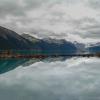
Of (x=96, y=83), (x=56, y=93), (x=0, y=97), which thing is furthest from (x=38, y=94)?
(x=96, y=83)

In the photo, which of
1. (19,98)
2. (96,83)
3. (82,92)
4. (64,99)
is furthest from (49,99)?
(96,83)

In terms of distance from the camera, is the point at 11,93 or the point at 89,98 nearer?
the point at 89,98

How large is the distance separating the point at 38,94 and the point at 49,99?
4.28 m

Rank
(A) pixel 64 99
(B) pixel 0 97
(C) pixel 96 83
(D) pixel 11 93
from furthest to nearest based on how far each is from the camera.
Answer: (C) pixel 96 83, (D) pixel 11 93, (B) pixel 0 97, (A) pixel 64 99

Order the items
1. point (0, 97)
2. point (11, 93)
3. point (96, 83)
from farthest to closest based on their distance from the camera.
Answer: point (96, 83) < point (11, 93) < point (0, 97)

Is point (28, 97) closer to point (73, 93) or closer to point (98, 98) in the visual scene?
point (73, 93)

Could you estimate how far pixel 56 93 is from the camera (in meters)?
37.8

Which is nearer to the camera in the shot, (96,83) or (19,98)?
(19,98)

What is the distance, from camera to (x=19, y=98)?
115 feet

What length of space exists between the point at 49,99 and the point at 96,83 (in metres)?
16.0

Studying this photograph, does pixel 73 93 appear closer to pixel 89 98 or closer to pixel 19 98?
pixel 89 98

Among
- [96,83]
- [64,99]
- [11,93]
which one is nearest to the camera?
[64,99]

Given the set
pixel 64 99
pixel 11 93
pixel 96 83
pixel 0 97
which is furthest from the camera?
pixel 96 83

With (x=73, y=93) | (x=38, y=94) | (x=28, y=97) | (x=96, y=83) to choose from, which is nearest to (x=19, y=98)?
(x=28, y=97)
